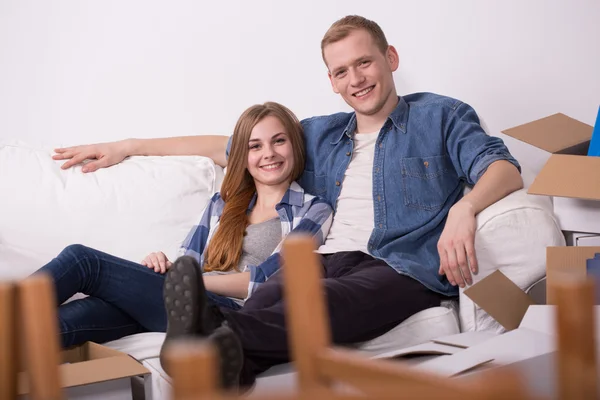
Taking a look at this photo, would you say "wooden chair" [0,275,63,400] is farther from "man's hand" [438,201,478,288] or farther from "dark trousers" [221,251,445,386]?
"man's hand" [438,201,478,288]

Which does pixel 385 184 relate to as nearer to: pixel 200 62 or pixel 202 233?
pixel 202 233

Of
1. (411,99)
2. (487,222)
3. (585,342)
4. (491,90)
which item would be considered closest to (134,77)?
(411,99)

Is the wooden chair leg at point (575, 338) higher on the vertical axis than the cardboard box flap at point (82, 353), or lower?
higher

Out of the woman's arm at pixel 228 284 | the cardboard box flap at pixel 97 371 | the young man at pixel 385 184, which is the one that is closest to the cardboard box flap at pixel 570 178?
the young man at pixel 385 184

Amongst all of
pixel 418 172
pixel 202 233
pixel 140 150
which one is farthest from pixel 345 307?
pixel 140 150

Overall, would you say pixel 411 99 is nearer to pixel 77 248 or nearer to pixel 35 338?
pixel 77 248

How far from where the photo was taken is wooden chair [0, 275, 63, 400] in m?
0.77

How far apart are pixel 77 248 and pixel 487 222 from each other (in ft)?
3.11

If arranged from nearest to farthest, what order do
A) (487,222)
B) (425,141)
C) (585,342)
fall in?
1. (585,342)
2. (487,222)
3. (425,141)

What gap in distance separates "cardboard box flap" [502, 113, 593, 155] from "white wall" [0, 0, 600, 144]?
41 cm

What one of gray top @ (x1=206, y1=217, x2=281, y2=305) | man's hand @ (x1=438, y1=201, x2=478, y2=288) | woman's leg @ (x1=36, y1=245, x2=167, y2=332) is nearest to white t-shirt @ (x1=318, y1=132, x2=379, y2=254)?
gray top @ (x1=206, y1=217, x2=281, y2=305)

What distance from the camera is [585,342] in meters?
0.67

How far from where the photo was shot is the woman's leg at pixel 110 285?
1.66 metres

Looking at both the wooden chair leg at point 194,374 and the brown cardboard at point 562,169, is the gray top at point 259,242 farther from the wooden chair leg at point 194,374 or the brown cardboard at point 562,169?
the wooden chair leg at point 194,374
